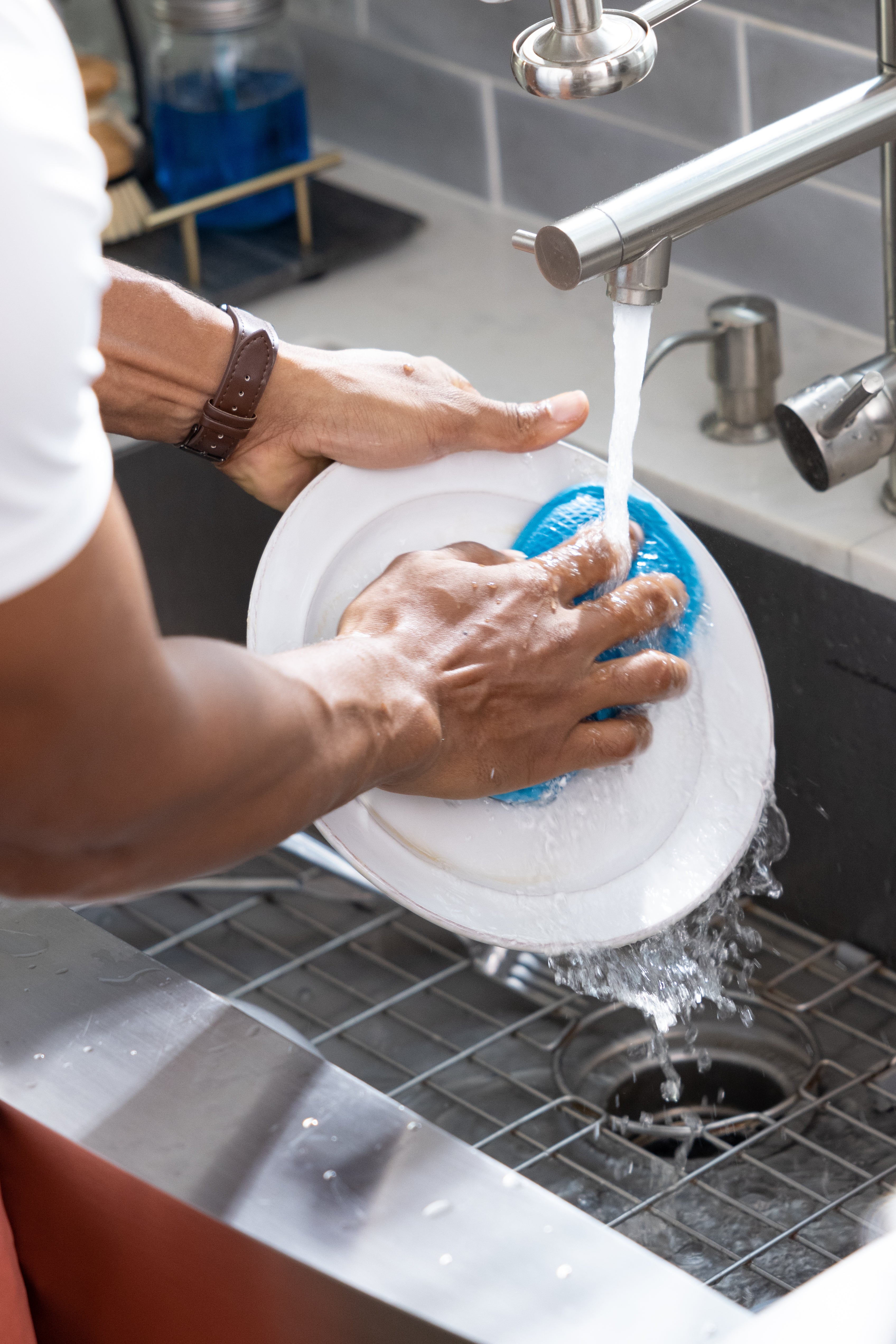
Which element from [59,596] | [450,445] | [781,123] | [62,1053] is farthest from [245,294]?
[59,596]

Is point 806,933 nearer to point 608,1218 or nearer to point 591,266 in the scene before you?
point 608,1218

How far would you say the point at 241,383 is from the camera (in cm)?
87

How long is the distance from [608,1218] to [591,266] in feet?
1.58

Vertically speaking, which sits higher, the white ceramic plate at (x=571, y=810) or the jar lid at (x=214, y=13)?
the jar lid at (x=214, y=13)

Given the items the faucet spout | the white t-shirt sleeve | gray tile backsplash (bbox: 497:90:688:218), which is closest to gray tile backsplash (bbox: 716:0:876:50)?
gray tile backsplash (bbox: 497:90:688:218)

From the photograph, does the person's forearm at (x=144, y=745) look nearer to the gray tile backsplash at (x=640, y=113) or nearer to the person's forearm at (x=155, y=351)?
the person's forearm at (x=155, y=351)

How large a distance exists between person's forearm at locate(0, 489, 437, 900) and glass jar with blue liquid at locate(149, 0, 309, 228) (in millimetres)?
772

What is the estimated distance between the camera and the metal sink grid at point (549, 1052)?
2.74 feet

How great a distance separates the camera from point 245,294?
127 cm

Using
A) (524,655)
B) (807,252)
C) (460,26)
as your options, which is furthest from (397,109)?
(524,655)

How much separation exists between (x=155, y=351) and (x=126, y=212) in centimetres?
54

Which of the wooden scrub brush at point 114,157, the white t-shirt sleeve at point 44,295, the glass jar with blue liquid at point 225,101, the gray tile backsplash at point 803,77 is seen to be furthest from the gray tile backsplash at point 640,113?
the white t-shirt sleeve at point 44,295

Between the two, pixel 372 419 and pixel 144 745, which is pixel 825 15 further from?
pixel 144 745

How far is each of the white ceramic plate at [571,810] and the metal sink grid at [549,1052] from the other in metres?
0.15
